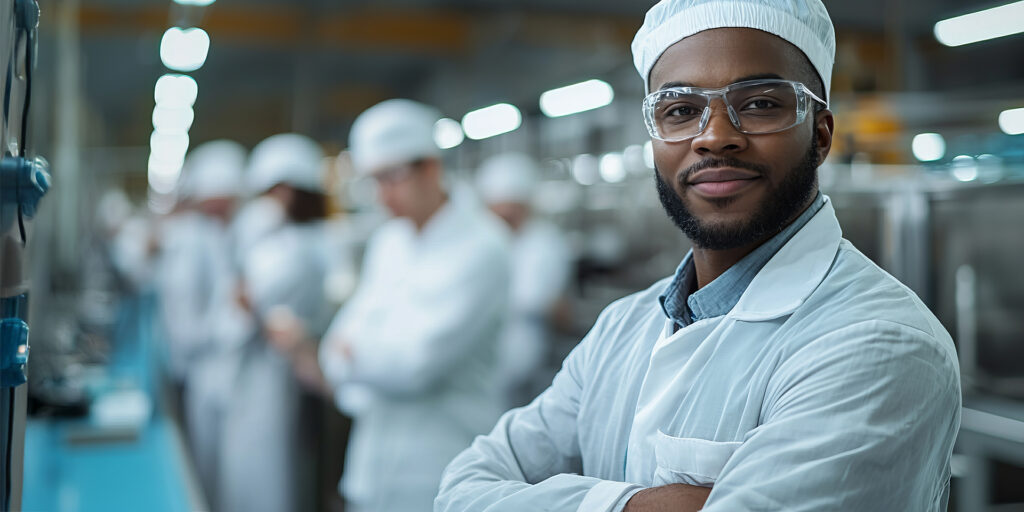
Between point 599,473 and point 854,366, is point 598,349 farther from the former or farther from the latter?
point 854,366

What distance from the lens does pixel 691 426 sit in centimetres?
88

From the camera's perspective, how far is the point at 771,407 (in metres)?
0.82

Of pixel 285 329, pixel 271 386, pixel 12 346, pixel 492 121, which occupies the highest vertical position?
pixel 492 121

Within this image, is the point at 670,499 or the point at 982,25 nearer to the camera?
the point at 670,499

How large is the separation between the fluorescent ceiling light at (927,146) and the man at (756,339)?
2630 mm

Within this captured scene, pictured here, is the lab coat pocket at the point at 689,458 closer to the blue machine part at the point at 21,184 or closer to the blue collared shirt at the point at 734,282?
the blue collared shirt at the point at 734,282

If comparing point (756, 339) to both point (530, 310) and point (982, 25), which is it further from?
point (530, 310)

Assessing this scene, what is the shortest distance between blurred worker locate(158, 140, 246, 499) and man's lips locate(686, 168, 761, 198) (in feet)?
10.4

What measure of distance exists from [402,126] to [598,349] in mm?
1369

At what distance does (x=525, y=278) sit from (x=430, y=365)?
2.62 m

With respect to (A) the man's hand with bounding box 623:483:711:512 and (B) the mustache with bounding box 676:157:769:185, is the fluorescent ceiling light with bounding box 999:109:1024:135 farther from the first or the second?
(A) the man's hand with bounding box 623:483:711:512

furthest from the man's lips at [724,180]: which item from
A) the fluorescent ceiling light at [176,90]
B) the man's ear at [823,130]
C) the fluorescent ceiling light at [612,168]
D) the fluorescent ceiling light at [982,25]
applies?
the fluorescent ceiling light at [176,90]

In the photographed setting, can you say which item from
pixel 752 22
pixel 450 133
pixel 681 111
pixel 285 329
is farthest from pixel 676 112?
pixel 450 133

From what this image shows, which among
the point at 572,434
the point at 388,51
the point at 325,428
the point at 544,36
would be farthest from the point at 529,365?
the point at 572,434
